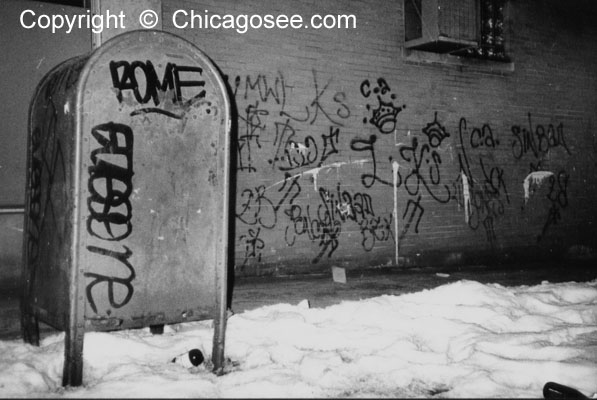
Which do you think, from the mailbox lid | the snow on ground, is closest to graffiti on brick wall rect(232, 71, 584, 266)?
the snow on ground

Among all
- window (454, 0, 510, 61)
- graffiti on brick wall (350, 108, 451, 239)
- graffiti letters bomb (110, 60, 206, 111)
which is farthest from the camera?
window (454, 0, 510, 61)

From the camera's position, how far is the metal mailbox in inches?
139

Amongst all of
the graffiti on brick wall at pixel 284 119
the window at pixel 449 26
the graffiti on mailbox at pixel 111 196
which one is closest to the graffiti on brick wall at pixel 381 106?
the graffiti on brick wall at pixel 284 119

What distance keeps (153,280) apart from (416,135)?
6042 millimetres

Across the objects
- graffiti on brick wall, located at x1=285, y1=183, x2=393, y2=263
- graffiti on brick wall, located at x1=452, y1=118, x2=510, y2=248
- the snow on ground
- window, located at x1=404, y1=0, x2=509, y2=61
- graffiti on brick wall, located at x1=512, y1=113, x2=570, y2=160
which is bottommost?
the snow on ground

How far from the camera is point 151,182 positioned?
378 cm

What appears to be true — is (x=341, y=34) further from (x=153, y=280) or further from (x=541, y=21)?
(x=153, y=280)

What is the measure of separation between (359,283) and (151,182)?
428 centimetres

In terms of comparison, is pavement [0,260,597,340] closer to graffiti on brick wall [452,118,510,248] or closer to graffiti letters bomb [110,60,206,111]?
graffiti on brick wall [452,118,510,248]

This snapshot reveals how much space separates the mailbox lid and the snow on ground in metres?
0.49

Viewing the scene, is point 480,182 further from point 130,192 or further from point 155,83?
point 130,192

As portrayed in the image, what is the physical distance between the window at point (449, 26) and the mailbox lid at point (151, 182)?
17.9 feet

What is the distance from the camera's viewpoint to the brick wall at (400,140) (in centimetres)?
752

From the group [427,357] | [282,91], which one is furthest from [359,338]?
[282,91]
